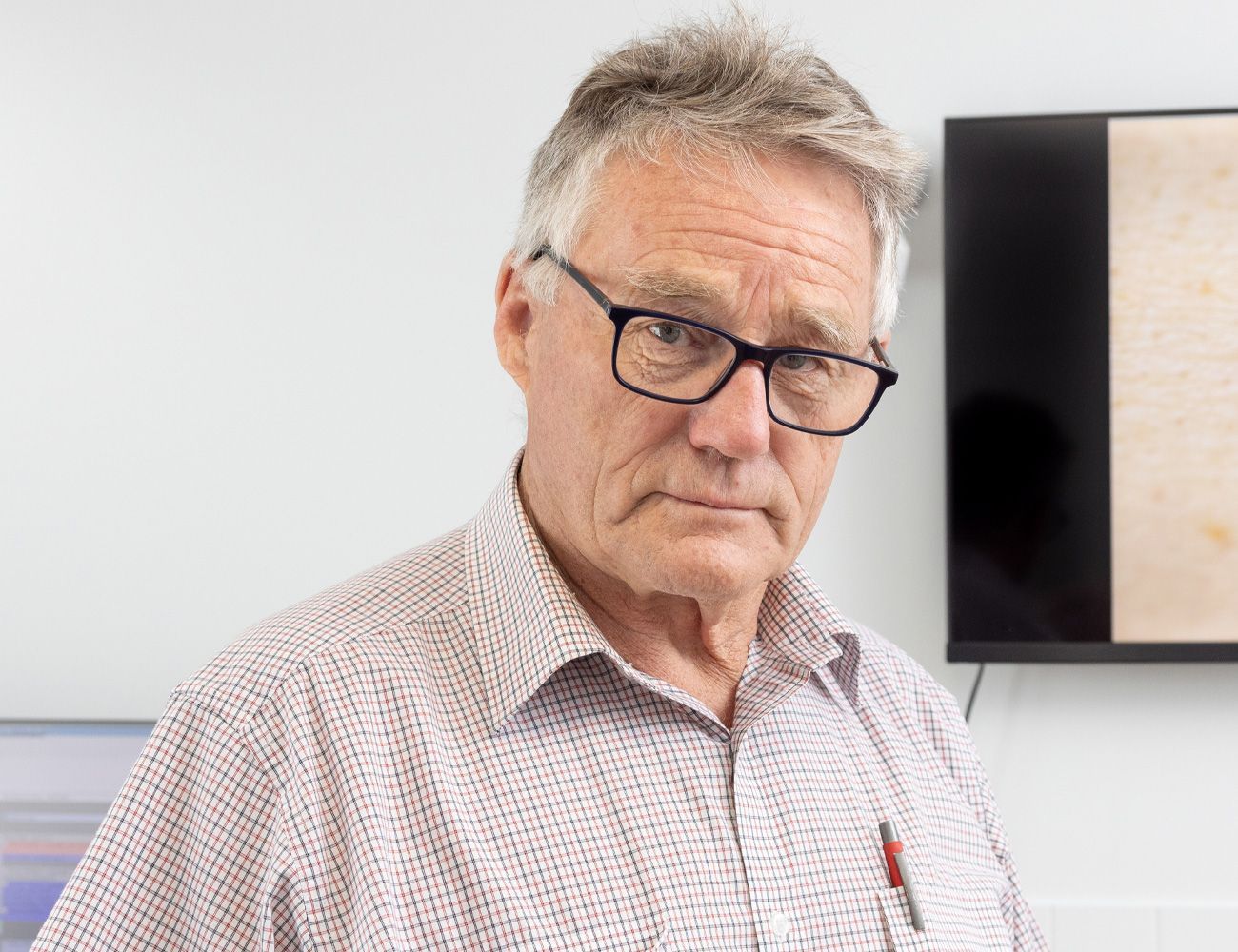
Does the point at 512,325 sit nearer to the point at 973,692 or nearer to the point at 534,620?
the point at 534,620

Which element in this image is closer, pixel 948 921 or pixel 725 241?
pixel 725 241

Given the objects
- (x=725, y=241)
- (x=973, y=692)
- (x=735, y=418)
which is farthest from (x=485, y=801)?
(x=973, y=692)

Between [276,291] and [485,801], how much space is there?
1127 millimetres

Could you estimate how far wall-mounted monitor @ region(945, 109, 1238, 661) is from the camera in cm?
158

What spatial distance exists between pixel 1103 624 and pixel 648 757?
99 cm

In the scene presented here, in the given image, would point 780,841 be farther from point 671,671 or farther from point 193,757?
point 193,757

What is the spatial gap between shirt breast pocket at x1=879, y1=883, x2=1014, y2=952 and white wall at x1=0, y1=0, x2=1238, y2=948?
735 mm

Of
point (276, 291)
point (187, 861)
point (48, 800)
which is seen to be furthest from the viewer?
point (276, 291)

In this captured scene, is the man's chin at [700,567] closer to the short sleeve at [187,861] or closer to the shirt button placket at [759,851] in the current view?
the shirt button placket at [759,851]

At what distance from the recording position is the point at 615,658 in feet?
2.66

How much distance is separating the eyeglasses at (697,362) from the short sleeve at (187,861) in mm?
355

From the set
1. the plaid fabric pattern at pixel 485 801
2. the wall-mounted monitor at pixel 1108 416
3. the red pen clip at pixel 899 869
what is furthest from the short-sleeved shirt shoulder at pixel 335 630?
the wall-mounted monitor at pixel 1108 416

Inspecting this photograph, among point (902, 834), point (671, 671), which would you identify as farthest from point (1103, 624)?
point (671, 671)

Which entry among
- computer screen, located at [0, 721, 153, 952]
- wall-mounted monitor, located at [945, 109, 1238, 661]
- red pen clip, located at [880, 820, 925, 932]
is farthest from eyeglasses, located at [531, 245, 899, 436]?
computer screen, located at [0, 721, 153, 952]
